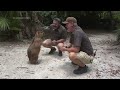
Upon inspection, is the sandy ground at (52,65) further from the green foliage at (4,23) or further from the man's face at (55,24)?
the man's face at (55,24)

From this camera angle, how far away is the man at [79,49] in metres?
5.80

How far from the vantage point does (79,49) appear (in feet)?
19.3

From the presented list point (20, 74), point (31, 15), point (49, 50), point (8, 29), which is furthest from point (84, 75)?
point (31, 15)

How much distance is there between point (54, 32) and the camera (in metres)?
7.04

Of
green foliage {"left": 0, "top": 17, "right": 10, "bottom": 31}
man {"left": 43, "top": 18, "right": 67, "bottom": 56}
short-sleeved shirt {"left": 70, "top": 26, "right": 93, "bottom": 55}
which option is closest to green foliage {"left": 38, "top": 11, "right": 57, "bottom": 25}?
green foliage {"left": 0, "top": 17, "right": 10, "bottom": 31}

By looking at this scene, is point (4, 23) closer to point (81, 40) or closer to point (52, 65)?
point (52, 65)

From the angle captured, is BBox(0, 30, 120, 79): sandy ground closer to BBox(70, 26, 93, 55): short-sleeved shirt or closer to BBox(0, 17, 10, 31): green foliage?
BBox(70, 26, 93, 55): short-sleeved shirt

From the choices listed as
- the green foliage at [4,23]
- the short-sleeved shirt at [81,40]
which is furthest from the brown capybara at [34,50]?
the green foliage at [4,23]

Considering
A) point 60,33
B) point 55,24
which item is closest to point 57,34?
point 60,33

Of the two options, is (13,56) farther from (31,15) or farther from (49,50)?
(31,15)

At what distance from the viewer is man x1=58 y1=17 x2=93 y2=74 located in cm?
580

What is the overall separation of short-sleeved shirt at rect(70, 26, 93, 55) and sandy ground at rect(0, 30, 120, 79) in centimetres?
49

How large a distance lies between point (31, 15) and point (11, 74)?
421cm

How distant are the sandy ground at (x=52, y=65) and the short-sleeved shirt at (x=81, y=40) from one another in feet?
1.59
